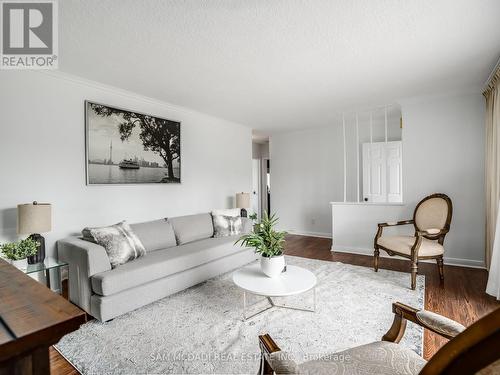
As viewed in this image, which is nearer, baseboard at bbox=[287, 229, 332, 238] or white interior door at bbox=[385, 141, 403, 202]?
white interior door at bbox=[385, 141, 403, 202]

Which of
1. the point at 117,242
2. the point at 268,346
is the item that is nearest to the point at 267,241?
the point at 268,346

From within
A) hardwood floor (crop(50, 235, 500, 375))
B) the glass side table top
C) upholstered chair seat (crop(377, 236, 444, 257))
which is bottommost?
hardwood floor (crop(50, 235, 500, 375))

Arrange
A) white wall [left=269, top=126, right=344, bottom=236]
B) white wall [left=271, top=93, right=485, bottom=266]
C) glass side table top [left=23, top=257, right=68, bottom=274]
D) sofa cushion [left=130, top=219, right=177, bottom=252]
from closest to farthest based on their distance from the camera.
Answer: glass side table top [left=23, top=257, right=68, bottom=274], sofa cushion [left=130, top=219, right=177, bottom=252], white wall [left=271, top=93, right=485, bottom=266], white wall [left=269, top=126, right=344, bottom=236]

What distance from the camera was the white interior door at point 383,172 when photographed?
4957 millimetres

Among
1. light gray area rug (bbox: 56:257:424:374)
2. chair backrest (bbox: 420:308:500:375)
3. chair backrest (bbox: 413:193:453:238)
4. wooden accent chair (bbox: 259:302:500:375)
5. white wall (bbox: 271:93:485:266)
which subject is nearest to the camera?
chair backrest (bbox: 420:308:500:375)

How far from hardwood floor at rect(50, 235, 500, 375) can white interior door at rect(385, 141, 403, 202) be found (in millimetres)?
1412

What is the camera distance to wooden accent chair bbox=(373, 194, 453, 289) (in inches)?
119

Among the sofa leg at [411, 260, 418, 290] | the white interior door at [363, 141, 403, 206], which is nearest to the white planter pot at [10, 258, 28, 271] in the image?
the sofa leg at [411, 260, 418, 290]

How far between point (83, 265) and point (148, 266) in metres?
0.56

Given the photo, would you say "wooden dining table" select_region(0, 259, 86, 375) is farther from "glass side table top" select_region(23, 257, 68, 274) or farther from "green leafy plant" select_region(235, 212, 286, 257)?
"glass side table top" select_region(23, 257, 68, 274)

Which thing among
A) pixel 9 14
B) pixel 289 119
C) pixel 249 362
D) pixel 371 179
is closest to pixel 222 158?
pixel 289 119

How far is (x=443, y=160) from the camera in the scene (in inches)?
154

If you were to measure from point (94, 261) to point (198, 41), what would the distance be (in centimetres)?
218

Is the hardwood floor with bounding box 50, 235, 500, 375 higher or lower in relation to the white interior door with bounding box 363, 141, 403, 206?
lower
